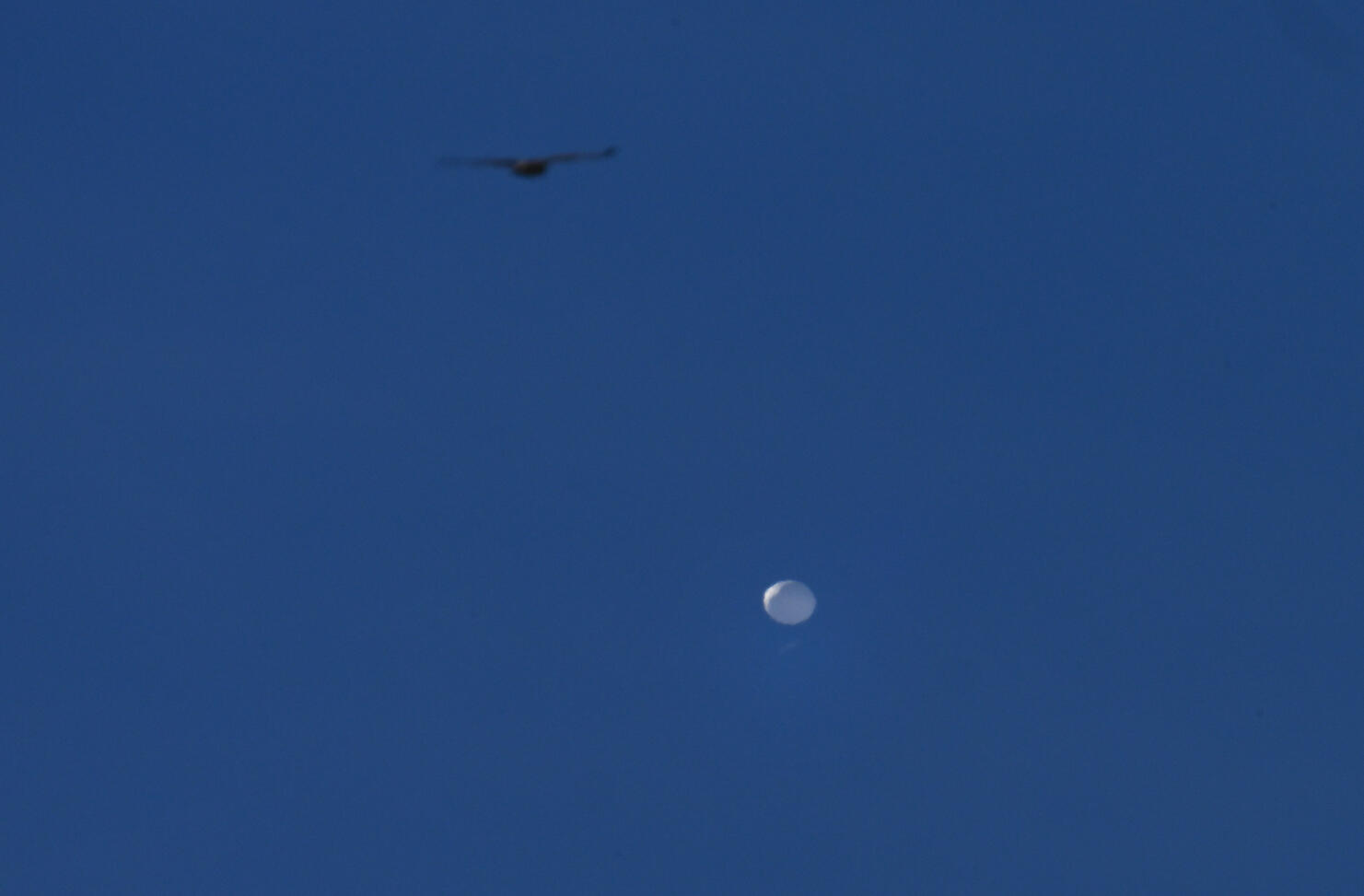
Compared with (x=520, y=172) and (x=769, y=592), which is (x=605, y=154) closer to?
(x=520, y=172)

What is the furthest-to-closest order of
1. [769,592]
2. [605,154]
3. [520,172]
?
[769,592]
[520,172]
[605,154]

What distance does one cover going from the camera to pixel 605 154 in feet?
23.7

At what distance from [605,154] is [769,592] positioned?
3081 cm

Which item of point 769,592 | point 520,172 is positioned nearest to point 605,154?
point 520,172

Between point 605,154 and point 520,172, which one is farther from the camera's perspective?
point 520,172

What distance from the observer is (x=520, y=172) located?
1034 cm

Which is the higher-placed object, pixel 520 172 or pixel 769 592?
pixel 520 172

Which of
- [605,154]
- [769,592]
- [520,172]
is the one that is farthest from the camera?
[769,592]

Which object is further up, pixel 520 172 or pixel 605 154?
pixel 520 172

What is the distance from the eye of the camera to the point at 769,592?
3294cm

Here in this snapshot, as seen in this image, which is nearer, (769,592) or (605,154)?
(605,154)

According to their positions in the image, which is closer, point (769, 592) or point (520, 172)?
point (520, 172)

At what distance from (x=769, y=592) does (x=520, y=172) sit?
2989 centimetres
